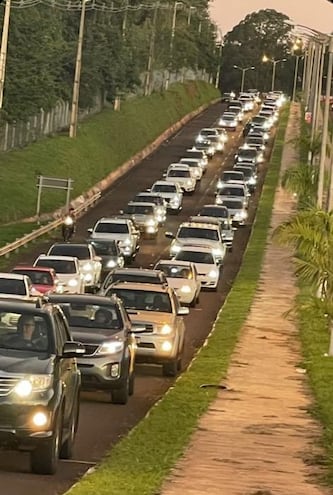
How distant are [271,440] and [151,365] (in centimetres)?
1001

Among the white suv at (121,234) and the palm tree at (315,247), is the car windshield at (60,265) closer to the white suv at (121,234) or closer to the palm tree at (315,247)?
the white suv at (121,234)

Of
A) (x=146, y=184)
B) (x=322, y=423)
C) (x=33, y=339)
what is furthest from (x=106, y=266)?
(x=146, y=184)

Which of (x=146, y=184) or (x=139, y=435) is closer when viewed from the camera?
(x=139, y=435)

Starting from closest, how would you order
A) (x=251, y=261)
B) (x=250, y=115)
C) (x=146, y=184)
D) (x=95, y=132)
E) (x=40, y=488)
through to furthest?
(x=40, y=488) < (x=251, y=261) < (x=146, y=184) < (x=95, y=132) < (x=250, y=115)

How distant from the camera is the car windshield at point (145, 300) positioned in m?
28.1

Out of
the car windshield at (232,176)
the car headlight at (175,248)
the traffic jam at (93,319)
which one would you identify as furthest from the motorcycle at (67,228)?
the car windshield at (232,176)

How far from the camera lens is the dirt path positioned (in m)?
15.1

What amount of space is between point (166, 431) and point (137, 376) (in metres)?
8.52

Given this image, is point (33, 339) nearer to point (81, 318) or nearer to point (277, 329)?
point (81, 318)

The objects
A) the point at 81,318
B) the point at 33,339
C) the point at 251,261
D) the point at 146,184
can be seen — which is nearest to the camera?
the point at 33,339

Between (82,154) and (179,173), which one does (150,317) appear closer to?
(179,173)

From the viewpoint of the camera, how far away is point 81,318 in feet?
77.1

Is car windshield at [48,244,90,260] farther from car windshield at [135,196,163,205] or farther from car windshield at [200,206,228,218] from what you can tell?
car windshield at [135,196,163,205]

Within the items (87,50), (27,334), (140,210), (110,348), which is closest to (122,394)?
(110,348)
